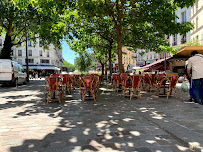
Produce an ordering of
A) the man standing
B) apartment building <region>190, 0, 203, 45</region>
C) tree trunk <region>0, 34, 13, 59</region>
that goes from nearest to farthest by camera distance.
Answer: the man standing
tree trunk <region>0, 34, 13, 59</region>
apartment building <region>190, 0, 203, 45</region>

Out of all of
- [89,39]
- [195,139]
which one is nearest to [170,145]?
[195,139]

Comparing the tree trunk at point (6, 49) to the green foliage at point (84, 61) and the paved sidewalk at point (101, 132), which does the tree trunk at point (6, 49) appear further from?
the green foliage at point (84, 61)

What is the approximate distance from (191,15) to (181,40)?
435 cm

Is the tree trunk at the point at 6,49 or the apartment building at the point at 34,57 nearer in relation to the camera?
the tree trunk at the point at 6,49

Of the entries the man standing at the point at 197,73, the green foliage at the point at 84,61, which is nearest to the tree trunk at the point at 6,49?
the man standing at the point at 197,73

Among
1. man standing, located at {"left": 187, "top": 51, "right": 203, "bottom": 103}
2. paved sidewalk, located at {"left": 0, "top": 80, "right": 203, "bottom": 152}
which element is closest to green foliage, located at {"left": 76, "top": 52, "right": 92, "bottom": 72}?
man standing, located at {"left": 187, "top": 51, "right": 203, "bottom": 103}

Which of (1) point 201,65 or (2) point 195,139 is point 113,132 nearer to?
(2) point 195,139

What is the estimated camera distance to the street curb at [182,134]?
9.29 ft

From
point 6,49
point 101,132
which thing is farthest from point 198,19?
point 101,132

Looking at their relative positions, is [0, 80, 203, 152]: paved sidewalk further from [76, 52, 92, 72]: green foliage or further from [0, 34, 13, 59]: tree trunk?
[76, 52, 92, 72]: green foliage

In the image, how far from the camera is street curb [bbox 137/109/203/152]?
9.29ft

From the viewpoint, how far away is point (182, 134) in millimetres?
3312

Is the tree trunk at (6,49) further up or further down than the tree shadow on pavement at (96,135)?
further up

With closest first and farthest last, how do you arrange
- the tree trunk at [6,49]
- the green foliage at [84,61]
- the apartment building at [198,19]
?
the tree trunk at [6,49] < the apartment building at [198,19] < the green foliage at [84,61]
